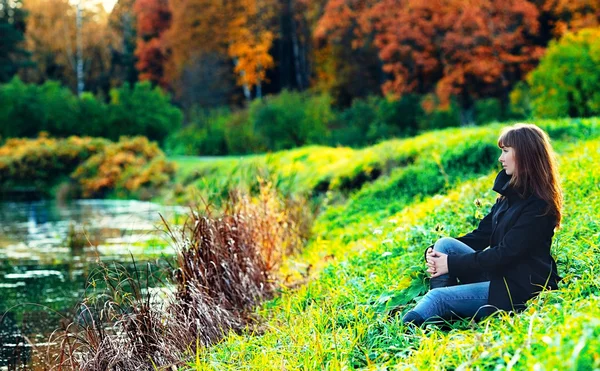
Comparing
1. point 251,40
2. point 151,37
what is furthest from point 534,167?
point 151,37

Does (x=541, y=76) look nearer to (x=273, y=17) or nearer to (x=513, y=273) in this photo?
(x=513, y=273)

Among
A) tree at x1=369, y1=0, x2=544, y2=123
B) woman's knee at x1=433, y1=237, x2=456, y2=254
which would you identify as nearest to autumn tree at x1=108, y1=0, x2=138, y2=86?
tree at x1=369, y1=0, x2=544, y2=123

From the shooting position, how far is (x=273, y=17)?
38.1 metres

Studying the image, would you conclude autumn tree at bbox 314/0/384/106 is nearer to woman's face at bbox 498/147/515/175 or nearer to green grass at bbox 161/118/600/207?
green grass at bbox 161/118/600/207

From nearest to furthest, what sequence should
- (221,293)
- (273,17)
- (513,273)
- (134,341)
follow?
A: 1. (513,273)
2. (134,341)
3. (221,293)
4. (273,17)

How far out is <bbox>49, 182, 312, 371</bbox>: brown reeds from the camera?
16.6 feet

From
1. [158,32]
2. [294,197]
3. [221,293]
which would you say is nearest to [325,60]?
[158,32]

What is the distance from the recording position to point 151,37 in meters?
45.8

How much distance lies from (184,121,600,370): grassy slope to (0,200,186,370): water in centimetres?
152

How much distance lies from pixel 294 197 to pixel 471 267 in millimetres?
6370

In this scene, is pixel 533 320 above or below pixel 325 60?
below

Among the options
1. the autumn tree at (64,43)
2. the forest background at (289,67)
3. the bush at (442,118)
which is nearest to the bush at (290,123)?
the forest background at (289,67)

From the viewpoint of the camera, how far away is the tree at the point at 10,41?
38938mm

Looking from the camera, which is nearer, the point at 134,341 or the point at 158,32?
the point at 134,341
